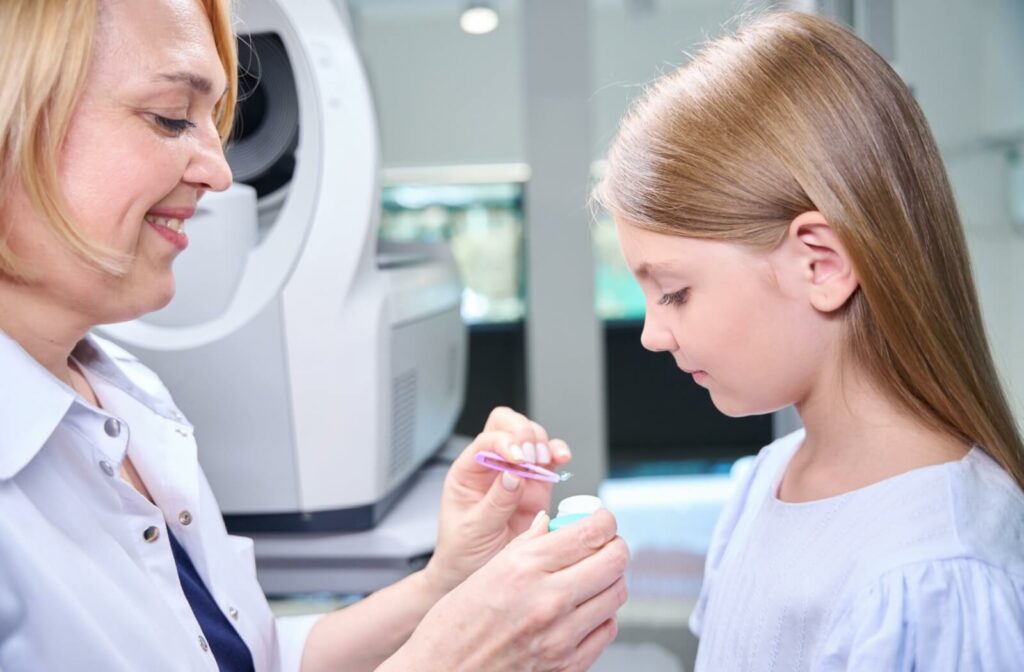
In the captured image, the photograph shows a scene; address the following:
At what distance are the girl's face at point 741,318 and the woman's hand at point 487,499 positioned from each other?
0.49 feet

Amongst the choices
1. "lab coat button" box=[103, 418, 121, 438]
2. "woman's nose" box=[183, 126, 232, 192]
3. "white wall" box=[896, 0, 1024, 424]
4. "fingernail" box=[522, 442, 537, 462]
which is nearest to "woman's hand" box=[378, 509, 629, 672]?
"fingernail" box=[522, 442, 537, 462]

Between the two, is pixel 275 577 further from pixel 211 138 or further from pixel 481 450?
pixel 211 138

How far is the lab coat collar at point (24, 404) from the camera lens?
2.32 feet

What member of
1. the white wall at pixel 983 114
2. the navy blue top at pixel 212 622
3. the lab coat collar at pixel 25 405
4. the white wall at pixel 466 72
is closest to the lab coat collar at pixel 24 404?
the lab coat collar at pixel 25 405

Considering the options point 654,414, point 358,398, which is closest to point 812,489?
point 358,398

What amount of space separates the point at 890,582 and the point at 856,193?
1.03 ft

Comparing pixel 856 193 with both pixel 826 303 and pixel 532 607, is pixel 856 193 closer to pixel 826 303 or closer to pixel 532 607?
pixel 826 303

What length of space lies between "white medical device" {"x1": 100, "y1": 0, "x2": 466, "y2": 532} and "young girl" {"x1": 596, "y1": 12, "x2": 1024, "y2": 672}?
44cm

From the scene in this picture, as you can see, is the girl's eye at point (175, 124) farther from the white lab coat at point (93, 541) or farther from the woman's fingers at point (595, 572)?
the woman's fingers at point (595, 572)

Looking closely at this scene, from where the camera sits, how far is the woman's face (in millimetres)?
717

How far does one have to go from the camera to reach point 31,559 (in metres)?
0.67

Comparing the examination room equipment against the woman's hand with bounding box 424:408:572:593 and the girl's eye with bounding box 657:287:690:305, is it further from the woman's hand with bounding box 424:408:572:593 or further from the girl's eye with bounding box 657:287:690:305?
the girl's eye with bounding box 657:287:690:305

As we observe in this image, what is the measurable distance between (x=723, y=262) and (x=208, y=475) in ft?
2.49

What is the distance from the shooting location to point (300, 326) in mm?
1147
